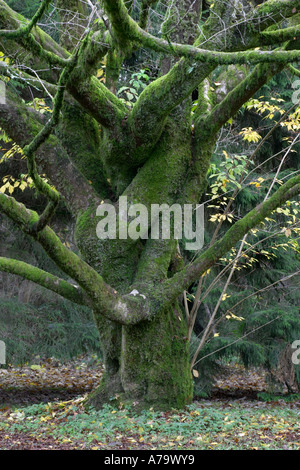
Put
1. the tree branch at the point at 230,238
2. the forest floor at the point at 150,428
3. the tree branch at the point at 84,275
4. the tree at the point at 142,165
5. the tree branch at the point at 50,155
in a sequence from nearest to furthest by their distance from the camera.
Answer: the tree branch at the point at 84,275 → the forest floor at the point at 150,428 → the tree at the point at 142,165 → the tree branch at the point at 230,238 → the tree branch at the point at 50,155

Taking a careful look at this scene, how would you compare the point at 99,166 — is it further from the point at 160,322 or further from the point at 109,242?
the point at 160,322

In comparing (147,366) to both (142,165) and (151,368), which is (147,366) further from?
(142,165)

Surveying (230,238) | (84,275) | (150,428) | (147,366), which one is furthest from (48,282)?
(230,238)

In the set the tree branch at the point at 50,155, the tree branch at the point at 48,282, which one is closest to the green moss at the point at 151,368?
the tree branch at the point at 48,282

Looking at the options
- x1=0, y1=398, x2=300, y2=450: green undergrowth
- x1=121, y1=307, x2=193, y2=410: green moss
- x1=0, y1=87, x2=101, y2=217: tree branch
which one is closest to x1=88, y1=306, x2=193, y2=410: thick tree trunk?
x1=121, y1=307, x2=193, y2=410: green moss

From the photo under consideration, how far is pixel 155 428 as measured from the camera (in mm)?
4531

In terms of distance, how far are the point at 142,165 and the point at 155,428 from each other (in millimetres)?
2978

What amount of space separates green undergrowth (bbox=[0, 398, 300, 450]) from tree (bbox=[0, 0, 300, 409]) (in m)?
0.34

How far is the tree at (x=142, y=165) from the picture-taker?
15.2 feet

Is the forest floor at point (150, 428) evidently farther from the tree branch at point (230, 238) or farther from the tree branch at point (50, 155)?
the tree branch at point (50, 155)

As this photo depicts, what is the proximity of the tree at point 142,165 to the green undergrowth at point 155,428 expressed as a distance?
1.10ft
